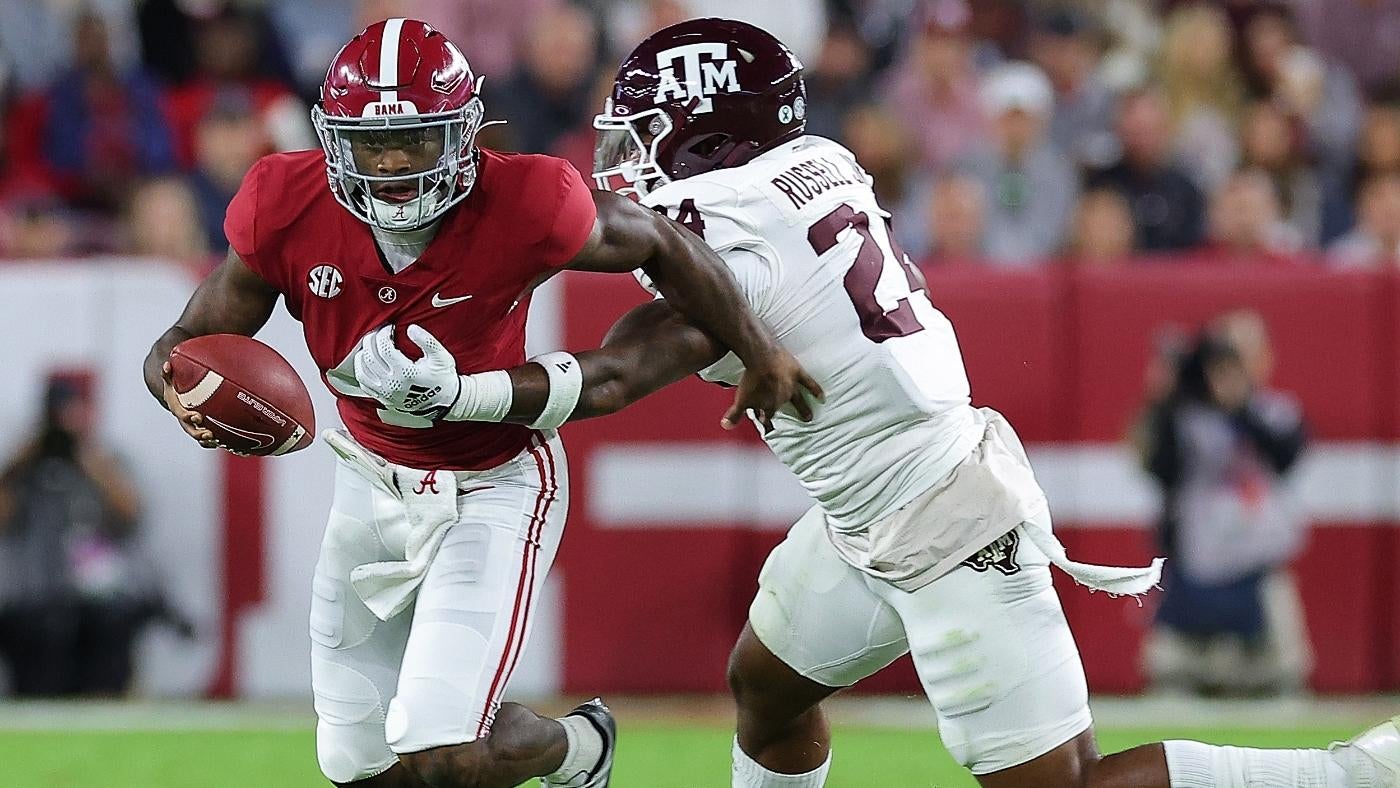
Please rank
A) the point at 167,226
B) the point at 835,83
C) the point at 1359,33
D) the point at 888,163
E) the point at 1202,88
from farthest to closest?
the point at 1359,33 → the point at 1202,88 → the point at 835,83 → the point at 888,163 → the point at 167,226

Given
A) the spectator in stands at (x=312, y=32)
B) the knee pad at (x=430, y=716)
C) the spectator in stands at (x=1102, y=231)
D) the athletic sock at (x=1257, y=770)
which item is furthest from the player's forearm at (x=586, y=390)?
the spectator in stands at (x=312, y=32)

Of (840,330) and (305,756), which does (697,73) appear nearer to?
(840,330)

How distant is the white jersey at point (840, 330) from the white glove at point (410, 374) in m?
0.54

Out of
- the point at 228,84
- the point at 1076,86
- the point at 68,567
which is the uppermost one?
the point at 1076,86

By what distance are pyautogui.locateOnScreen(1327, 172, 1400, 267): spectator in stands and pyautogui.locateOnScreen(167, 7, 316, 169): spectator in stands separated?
3958 millimetres

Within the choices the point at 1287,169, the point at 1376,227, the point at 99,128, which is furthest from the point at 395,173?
the point at 1287,169

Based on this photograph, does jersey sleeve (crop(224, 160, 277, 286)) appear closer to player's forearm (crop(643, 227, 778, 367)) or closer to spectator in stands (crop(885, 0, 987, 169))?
player's forearm (crop(643, 227, 778, 367))

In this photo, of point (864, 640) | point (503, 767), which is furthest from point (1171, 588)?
point (503, 767)

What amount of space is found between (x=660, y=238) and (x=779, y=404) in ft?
1.21

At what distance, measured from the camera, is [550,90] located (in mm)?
7621

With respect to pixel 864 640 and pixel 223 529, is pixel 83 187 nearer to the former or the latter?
pixel 223 529

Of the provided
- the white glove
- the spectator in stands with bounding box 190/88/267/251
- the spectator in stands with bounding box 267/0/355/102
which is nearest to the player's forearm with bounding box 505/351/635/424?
the white glove

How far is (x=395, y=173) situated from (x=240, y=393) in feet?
1.58

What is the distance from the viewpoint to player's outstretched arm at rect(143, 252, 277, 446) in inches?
143
